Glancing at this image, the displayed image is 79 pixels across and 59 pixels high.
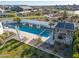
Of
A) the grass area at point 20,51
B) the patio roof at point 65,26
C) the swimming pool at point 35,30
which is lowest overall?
the grass area at point 20,51

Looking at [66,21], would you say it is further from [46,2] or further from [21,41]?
[21,41]

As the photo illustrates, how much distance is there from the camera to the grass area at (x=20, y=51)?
5.37 metres

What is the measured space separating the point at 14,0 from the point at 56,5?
186 centimetres

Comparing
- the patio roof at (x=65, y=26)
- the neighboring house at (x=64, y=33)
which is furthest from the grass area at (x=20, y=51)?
the patio roof at (x=65, y=26)

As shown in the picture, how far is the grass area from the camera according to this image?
5.37 meters

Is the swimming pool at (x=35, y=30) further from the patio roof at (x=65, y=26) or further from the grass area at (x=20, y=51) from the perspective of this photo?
the grass area at (x=20, y=51)

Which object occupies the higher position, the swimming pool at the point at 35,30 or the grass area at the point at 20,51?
the swimming pool at the point at 35,30

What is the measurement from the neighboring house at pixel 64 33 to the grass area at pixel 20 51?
3.13ft

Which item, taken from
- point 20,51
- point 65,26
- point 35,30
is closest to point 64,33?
point 65,26

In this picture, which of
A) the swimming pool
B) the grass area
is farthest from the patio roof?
the grass area

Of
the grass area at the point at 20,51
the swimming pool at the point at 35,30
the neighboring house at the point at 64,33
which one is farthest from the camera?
the swimming pool at the point at 35,30

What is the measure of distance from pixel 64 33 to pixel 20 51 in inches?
75.9

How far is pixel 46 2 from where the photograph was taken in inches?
246

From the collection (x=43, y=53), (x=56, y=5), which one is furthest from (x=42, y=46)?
(x=56, y=5)
